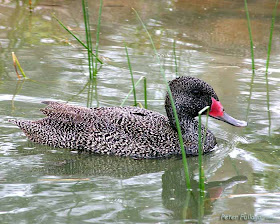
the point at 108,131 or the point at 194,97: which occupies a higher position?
the point at 194,97

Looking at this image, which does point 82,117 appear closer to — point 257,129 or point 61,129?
point 61,129

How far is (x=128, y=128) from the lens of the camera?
721cm

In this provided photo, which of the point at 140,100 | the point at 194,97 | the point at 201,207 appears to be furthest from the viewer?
the point at 140,100

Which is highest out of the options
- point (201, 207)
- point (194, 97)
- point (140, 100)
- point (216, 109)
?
point (194, 97)

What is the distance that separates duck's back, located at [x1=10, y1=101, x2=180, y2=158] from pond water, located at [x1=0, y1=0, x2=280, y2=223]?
0.15 metres

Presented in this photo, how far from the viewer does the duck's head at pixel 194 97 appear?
24.0 feet

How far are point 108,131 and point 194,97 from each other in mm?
1104

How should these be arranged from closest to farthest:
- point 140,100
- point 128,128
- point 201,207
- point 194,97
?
point 201,207 < point 128,128 < point 194,97 < point 140,100

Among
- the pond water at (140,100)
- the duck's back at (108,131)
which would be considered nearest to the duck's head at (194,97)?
the duck's back at (108,131)

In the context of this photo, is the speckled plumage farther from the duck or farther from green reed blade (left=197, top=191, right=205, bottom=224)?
green reed blade (left=197, top=191, right=205, bottom=224)

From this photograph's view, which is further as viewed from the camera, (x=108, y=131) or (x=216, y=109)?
(x=216, y=109)

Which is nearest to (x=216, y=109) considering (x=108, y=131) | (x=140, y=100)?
(x=108, y=131)

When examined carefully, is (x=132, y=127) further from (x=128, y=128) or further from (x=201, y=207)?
(x=201, y=207)

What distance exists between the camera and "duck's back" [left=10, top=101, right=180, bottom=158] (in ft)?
23.6
